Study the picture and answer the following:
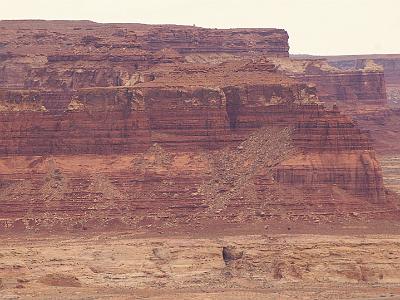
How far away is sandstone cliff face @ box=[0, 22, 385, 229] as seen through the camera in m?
93.5

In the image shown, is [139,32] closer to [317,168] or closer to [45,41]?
[45,41]

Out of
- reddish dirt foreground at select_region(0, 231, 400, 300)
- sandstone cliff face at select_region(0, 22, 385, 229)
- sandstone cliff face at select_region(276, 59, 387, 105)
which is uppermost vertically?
sandstone cliff face at select_region(276, 59, 387, 105)

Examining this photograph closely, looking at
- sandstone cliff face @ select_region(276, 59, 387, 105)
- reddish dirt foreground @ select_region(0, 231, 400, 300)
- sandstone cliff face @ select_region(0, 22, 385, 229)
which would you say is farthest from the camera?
sandstone cliff face @ select_region(276, 59, 387, 105)

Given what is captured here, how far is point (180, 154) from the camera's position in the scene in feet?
314

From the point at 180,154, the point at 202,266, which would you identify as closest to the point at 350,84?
the point at 180,154

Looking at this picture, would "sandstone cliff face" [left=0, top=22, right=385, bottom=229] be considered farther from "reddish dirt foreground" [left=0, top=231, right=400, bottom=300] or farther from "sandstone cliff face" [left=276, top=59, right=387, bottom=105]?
"sandstone cliff face" [left=276, top=59, right=387, bottom=105]

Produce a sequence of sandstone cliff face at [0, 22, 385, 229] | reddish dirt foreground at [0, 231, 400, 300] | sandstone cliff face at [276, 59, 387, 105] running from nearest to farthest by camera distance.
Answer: reddish dirt foreground at [0, 231, 400, 300], sandstone cliff face at [0, 22, 385, 229], sandstone cliff face at [276, 59, 387, 105]

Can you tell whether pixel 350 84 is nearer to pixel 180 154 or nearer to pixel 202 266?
pixel 180 154

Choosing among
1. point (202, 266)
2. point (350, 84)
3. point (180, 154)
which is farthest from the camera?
point (350, 84)

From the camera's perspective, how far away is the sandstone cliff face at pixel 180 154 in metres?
93.5

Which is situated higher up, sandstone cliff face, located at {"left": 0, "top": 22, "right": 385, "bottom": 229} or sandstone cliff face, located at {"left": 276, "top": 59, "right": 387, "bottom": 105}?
sandstone cliff face, located at {"left": 276, "top": 59, "right": 387, "bottom": 105}

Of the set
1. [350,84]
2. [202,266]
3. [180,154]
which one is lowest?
[202,266]

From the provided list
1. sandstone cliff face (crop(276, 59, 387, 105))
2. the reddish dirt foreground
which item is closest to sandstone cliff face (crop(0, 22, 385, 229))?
the reddish dirt foreground

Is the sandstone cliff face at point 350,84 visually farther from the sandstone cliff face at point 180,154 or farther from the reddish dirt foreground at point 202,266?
the reddish dirt foreground at point 202,266
